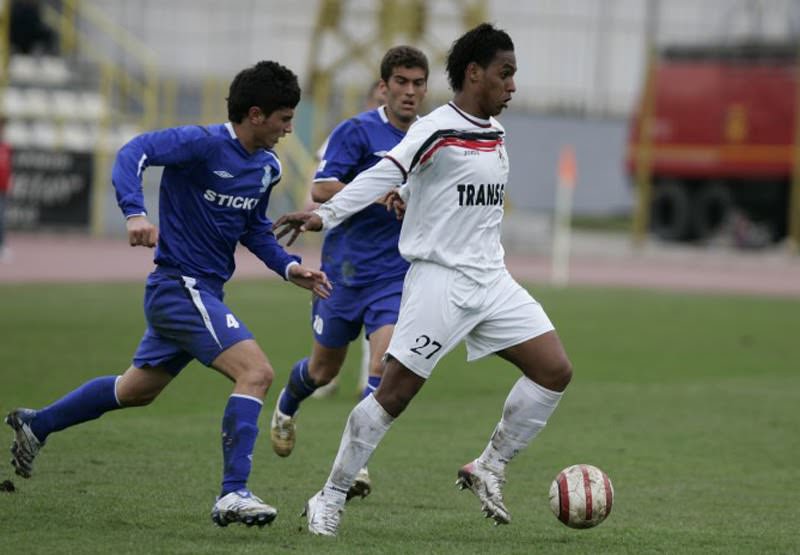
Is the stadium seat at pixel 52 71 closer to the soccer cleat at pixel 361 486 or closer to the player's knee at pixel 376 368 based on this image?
the player's knee at pixel 376 368

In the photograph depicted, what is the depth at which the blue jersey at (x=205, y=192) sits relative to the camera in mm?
7516

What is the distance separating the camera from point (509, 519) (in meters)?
7.66

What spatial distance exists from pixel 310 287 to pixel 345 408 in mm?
4794

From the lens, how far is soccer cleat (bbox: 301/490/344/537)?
7.25 meters

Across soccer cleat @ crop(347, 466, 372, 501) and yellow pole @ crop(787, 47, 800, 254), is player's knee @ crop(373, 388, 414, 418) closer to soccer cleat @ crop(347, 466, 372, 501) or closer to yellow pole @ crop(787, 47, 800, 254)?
soccer cleat @ crop(347, 466, 372, 501)

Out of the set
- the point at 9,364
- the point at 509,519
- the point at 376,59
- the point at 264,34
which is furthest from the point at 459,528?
the point at 264,34

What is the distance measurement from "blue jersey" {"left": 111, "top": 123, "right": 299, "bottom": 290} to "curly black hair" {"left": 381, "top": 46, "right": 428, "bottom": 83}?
1700 millimetres

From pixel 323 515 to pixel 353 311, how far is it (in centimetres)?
238

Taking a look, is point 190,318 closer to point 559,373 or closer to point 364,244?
point 559,373

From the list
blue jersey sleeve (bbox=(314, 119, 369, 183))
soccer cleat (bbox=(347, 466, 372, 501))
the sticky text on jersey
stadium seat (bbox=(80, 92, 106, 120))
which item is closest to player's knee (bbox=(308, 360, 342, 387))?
blue jersey sleeve (bbox=(314, 119, 369, 183))

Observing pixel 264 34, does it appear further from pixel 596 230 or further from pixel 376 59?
pixel 596 230

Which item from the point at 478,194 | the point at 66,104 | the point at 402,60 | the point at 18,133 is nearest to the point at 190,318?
the point at 478,194

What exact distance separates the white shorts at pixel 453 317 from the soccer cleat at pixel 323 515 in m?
0.73

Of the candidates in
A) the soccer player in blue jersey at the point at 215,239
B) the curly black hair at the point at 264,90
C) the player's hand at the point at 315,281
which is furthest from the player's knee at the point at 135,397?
the curly black hair at the point at 264,90
